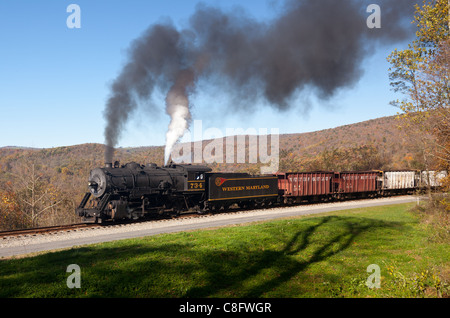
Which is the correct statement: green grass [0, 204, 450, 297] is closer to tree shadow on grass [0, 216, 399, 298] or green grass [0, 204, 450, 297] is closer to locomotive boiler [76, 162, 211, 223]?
tree shadow on grass [0, 216, 399, 298]

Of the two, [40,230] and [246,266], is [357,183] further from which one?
[40,230]

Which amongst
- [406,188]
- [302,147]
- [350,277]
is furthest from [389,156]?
[350,277]

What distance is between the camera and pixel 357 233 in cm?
1365

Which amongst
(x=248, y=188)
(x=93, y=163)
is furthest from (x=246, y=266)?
(x=93, y=163)

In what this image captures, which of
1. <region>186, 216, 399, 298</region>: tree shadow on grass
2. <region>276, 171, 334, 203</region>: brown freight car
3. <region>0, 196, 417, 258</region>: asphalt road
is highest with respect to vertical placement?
<region>276, 171, 334, 203</region>: brown freight car

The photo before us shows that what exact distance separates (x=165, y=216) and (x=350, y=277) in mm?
12745

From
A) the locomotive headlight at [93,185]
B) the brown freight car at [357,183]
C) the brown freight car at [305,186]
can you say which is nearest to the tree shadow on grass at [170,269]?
the locomotive headlight at [93,185]

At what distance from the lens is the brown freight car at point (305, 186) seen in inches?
1027

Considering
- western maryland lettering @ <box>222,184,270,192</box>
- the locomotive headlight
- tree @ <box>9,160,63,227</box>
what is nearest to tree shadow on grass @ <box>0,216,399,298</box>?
the locomotive headlight

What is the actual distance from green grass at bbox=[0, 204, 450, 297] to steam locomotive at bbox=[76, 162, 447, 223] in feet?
17.2

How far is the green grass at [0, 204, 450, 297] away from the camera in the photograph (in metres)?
7.07
